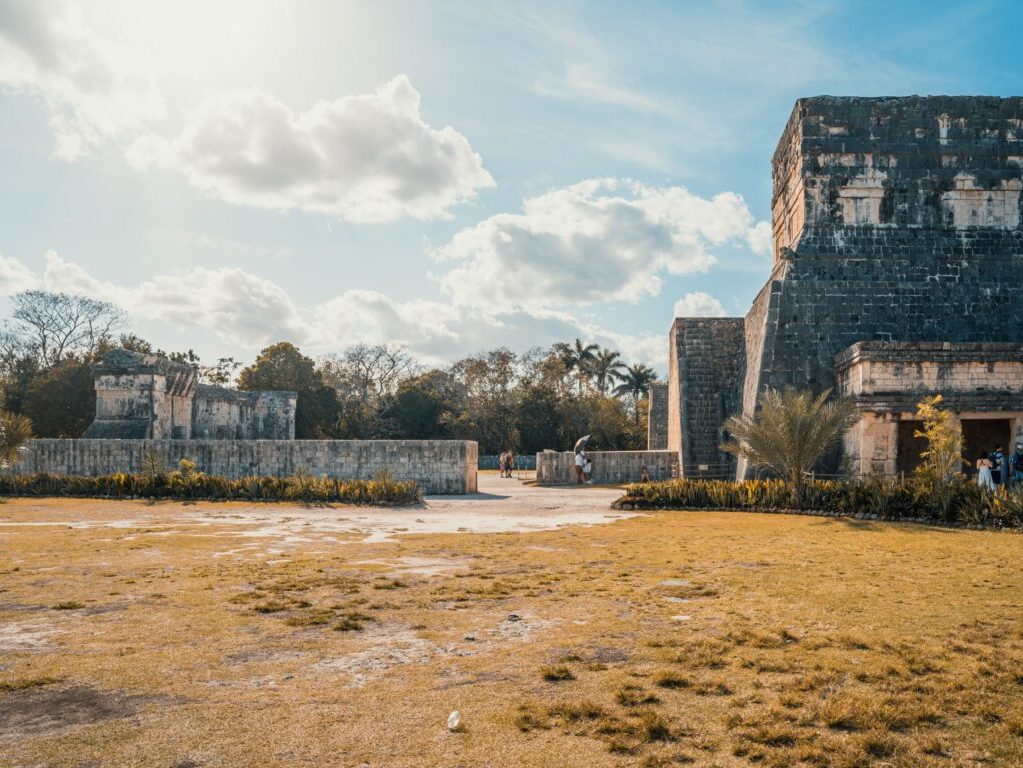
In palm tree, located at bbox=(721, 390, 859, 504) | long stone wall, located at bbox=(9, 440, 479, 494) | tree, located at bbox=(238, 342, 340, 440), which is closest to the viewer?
palm tree, located at bbox=(721, 390, 859, 504)

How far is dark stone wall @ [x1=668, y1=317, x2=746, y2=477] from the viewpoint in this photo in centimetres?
2003

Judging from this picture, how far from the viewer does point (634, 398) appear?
50.9 meters

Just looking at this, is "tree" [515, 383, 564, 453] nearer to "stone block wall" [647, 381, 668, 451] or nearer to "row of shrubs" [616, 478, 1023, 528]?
"stone block wall" [647, 381, 668, 451]

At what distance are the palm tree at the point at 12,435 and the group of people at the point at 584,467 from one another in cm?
1293

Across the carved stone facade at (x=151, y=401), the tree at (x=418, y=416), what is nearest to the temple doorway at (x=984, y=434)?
the carved stone facade at (x=151, y=401)

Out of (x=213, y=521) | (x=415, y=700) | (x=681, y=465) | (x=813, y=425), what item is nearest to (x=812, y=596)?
(x=415, y=700)

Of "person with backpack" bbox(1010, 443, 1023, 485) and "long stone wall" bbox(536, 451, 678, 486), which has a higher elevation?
"person with backpack" bbox(1010, 443, 1023, 485)

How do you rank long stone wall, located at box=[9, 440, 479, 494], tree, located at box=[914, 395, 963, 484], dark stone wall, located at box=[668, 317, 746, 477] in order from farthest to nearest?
dark stone wall, located at box=[668, 317, 746, 477], long stone wall, located at box=[9, 440, 479, 494], tree, located at box=[914, 395, 963, 484]

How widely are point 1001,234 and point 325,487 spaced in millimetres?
15905

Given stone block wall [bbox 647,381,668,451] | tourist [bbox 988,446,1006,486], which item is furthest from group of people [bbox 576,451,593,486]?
tourist [bbox 988,446,1006,486]

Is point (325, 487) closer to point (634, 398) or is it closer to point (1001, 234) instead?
point (1001, 234)

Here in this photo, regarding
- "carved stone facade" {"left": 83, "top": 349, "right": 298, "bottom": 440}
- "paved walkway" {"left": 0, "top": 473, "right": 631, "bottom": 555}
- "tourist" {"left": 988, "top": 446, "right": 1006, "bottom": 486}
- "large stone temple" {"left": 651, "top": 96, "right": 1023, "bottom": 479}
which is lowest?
"paved walkway" {"left": 0, "top": 473, "right": 631, "bottom": 555}

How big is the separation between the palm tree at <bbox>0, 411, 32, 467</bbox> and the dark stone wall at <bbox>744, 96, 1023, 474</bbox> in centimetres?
1544

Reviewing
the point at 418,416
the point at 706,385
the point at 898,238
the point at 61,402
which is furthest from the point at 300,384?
the point at 898,238
